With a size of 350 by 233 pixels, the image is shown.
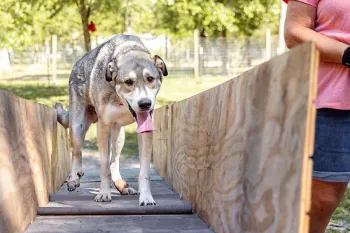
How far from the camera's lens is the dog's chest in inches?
243

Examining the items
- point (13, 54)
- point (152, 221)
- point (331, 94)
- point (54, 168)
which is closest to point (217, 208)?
point (152, 221)

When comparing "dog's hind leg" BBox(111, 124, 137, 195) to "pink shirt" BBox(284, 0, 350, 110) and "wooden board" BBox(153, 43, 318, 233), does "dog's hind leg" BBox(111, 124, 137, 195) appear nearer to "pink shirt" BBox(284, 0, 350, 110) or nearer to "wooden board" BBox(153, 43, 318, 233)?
"wooden board" BBox(153, 43, 318, 233)

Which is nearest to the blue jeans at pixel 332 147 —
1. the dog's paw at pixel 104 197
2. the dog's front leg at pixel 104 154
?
the dog's paw at pixel 104 197

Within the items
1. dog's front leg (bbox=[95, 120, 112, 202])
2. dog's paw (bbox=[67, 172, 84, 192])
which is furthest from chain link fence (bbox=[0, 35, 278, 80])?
dog's front leg (bbox=[95, 120, 112, 202])

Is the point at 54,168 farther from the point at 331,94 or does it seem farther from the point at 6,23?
the point at 6,23

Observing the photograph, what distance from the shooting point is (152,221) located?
5.00 meters

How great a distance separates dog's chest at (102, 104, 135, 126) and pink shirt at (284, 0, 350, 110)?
308 cm

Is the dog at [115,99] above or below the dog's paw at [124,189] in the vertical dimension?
above

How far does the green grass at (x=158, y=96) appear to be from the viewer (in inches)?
584

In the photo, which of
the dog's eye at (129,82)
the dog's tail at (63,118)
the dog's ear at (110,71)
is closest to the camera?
the dog's eye at (129,82)

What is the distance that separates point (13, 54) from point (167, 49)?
28.5 ft

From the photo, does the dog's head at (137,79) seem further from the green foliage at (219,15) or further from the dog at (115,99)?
the green foliage at (219,15)

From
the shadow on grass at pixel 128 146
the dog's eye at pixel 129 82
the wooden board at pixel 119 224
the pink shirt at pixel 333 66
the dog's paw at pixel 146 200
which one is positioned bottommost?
the shadow on grass at pixel 128 146

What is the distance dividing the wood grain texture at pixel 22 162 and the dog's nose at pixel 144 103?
1006 mm
